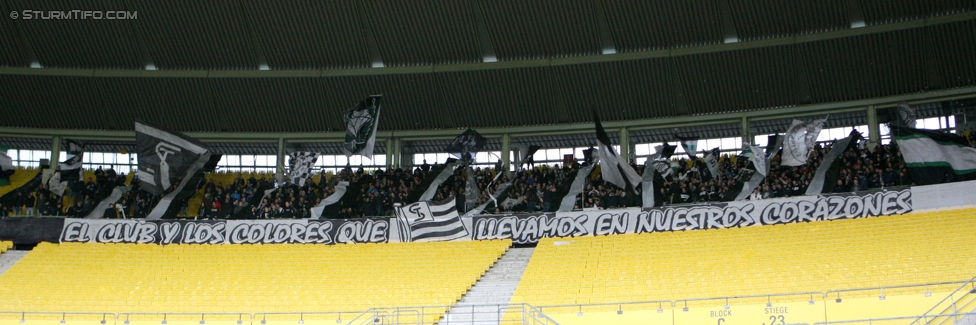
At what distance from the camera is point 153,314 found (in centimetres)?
2636

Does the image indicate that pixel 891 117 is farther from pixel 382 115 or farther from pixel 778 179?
pixel 382 115

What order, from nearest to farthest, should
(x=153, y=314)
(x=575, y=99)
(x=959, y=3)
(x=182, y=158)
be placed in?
(x=153, y=314) < (x=959, y=3) < (x=182, y=158) < (x=575, y=99)

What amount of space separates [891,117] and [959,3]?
17.8 ft

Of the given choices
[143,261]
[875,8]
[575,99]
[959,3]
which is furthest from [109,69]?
[959,3]

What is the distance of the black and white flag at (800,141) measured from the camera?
31828 millimetres

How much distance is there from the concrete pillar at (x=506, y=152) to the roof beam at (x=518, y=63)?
12.9 feet

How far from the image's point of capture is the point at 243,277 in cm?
3062

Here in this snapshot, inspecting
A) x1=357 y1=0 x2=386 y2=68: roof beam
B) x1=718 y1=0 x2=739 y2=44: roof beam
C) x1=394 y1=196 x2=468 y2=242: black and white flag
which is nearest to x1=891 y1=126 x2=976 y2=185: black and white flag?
x1=718 y1=0 x2=739 y2=44: roof beam

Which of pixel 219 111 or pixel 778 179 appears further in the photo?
pixel 219 111

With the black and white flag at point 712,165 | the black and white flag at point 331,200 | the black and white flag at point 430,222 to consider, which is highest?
the black and white flag at point 712,165

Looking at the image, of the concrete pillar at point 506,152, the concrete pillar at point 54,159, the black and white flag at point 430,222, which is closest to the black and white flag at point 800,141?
the concrete pillar at point 506,152

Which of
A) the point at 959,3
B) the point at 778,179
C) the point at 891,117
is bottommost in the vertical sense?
the point at 778,179

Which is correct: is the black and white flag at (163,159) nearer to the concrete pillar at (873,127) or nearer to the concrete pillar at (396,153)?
the concrete pillar at (396,153)

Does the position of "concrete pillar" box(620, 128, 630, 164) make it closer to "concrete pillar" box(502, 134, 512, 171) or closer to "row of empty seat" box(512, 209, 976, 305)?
"concrete pillar" box(502, 134, 512, 171)
